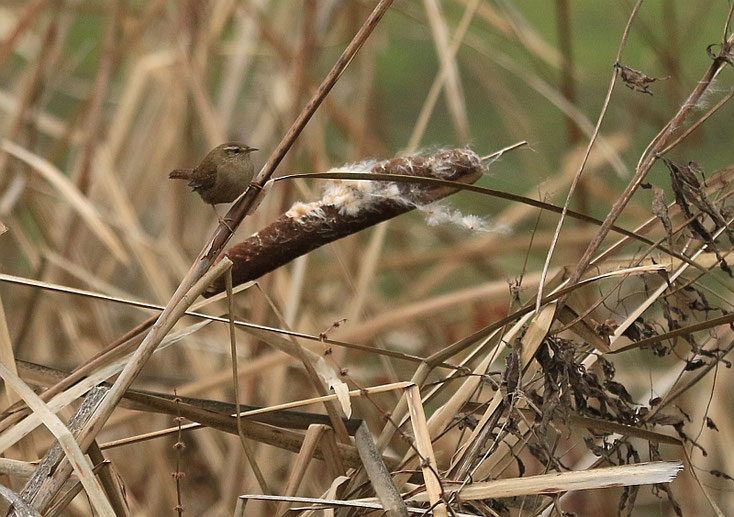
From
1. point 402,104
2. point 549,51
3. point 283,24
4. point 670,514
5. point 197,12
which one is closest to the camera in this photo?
point 670,514

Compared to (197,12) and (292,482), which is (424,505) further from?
(197,12)

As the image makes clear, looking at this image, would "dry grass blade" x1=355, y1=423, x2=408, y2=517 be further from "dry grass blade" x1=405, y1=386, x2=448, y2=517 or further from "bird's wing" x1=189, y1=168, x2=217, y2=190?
A: "bird's wing" x1=189, y1=168, x2=217, y2=190

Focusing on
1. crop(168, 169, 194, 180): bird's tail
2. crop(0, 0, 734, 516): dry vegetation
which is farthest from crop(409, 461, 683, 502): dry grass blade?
crop(168, 169, 194, 180): bird's tail

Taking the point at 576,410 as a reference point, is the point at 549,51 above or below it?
above

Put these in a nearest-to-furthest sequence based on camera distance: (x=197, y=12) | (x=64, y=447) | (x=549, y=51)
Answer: (x=64, y=447), (x=197, y=12), (x=549, y=51)

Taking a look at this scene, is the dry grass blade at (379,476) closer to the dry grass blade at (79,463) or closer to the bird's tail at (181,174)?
the dry grass blade at (79,463)

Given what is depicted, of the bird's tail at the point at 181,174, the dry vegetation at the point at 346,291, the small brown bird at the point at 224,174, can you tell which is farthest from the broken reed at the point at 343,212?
the bird's tail at the point at 181,174

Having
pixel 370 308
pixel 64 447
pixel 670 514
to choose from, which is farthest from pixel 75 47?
pixel 64 447
